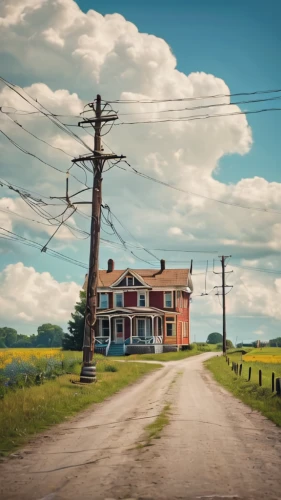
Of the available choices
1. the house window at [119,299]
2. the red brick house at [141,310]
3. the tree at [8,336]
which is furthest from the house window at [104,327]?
the tree at [8,336]

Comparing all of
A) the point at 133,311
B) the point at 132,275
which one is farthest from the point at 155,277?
the point at 133,311

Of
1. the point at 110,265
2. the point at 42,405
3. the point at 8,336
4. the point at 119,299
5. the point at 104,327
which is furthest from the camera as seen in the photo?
the point at 8,336

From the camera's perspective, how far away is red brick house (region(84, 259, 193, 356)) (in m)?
64.2

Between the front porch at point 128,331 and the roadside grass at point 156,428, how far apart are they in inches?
1864

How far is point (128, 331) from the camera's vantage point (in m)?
65.8

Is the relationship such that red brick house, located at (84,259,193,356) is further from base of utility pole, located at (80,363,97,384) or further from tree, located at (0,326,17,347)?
tree, located at (0,326,17,347)

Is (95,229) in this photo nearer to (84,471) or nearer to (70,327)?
(84,471)

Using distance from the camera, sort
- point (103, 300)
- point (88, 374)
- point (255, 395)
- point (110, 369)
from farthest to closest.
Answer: point (103, 300)
point (110, 369)
point (88, 374)
point (255, 395)

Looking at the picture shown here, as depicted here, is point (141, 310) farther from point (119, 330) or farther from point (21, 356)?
point (21, 356)

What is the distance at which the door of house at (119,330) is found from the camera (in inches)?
2576

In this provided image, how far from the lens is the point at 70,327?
71.8 meters

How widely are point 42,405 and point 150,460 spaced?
24.3 ft

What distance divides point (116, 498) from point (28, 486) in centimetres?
152

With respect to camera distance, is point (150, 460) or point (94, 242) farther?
point (94, 242)
